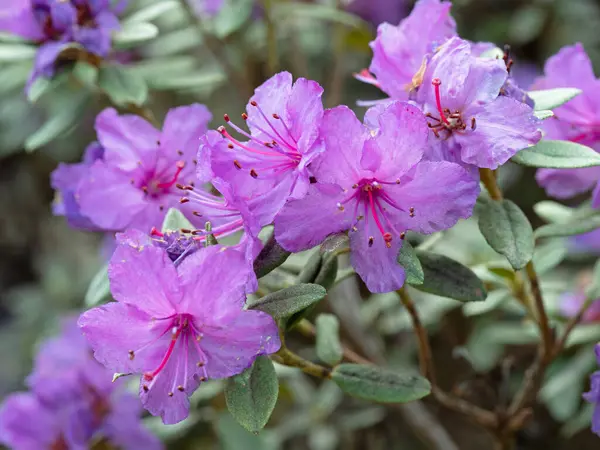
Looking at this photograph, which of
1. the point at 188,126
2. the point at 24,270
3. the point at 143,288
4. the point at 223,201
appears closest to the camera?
the point at 143,288

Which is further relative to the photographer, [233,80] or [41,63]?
[233,80]

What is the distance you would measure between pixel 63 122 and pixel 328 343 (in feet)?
2.38

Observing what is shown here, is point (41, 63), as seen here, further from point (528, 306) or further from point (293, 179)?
point (528, 306)

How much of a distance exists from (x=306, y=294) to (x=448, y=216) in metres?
0.19

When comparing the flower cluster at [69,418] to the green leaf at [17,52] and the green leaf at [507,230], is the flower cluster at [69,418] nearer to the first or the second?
the green leaf at [17,52]

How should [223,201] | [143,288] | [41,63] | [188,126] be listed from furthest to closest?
[41,63]
[188,126]
[223,201]
[143,288]

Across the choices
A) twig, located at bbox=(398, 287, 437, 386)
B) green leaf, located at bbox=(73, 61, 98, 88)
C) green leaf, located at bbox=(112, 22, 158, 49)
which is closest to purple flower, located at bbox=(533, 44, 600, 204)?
twig, located at bbox=(398, 287, 437, 386)

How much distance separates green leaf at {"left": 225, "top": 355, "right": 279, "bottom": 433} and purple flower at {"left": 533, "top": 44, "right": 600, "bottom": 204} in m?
0.54

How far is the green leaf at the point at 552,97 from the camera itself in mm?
1043

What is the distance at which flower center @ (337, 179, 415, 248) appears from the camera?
94 cm

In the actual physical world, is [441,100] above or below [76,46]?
above

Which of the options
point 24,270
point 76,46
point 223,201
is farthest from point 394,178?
point 24,270

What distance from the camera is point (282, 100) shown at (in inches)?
38.0

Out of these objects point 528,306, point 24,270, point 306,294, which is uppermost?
point 306,294
